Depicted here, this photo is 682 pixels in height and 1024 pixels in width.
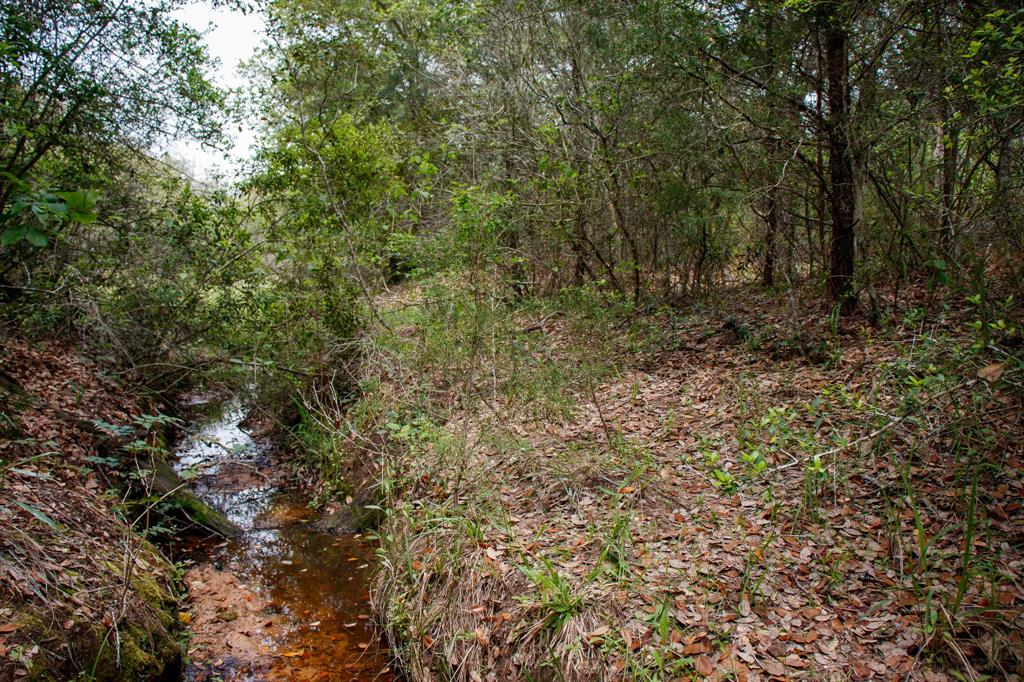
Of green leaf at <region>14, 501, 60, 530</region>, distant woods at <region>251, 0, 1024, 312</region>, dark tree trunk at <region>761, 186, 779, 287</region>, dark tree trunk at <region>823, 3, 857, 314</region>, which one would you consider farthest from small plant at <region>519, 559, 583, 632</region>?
dark tree trunk at <region>761, 186, 779, 287</region>

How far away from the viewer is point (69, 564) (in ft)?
12.4

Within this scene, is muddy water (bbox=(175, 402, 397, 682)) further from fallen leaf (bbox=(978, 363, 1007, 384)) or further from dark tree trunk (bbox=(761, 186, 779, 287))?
dark tree trunk (bbox=(761, 186, 779, 287))

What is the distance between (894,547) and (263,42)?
8.72m

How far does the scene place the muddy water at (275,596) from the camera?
166 inches

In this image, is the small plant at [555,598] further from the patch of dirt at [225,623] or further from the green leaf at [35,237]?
the green leaf at [35,237]

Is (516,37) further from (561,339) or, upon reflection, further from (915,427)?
(915,427)

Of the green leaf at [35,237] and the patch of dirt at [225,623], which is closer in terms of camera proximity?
the green leaf at [35,237]

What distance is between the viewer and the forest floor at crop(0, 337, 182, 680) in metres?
3.30

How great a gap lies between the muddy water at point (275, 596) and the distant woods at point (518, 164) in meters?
2.17

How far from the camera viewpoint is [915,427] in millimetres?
4648

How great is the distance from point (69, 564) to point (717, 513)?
4436 mm

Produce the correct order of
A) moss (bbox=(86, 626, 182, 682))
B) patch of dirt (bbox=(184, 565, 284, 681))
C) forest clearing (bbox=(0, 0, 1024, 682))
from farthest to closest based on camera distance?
1. patch of dirt (bbox=(184, 565, 284, 681))
2. forest clearing (bbox=(0, 0, 1024, 682))
3. moss (bbox=(86, 626, 182, 682))

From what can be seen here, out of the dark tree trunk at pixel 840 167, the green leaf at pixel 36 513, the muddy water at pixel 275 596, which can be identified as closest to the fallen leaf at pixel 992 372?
the dark tree trunk at pixel 840 167

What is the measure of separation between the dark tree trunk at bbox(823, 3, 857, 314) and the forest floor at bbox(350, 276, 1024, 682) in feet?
1.96
